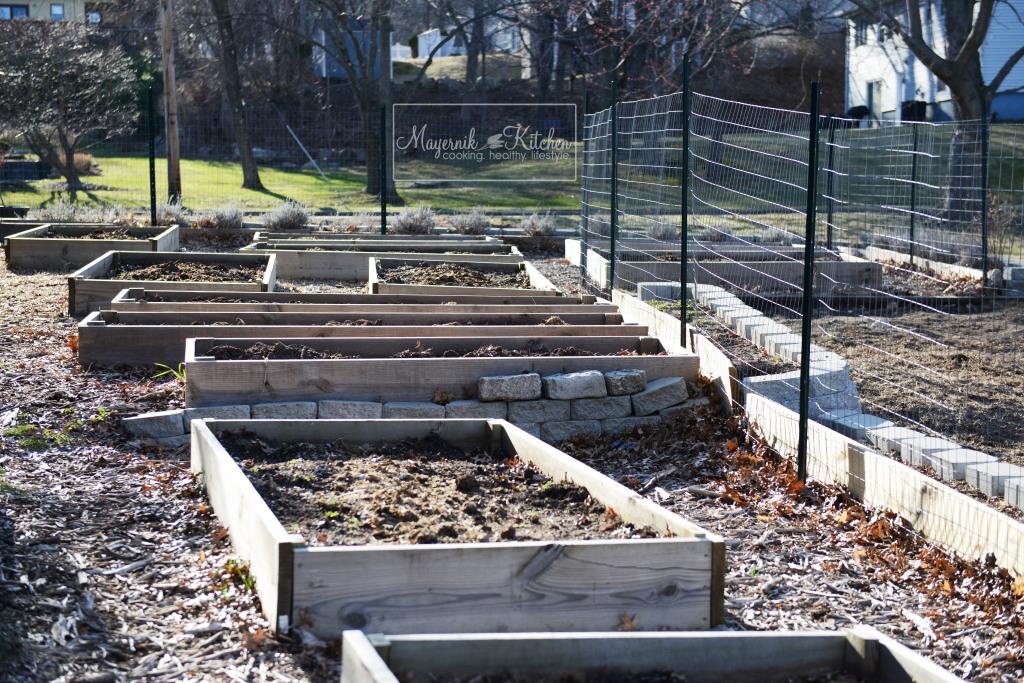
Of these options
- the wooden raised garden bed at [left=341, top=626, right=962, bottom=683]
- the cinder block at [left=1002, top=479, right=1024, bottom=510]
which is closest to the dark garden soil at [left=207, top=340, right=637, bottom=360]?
the cinder block at [left=1002, top=479, right=1024, bottom=510]

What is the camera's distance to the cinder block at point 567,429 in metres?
6.84

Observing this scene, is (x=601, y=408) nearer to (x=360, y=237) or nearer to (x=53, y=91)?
(x=360, y=237)

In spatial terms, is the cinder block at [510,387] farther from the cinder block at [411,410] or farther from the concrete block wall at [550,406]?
the cinder block at [411,410]

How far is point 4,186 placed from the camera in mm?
23391

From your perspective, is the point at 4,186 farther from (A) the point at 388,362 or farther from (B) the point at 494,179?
(A) the point at 388,362

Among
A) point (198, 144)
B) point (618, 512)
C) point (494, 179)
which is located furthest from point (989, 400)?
point (198, 144)

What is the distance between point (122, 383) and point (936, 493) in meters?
5.17

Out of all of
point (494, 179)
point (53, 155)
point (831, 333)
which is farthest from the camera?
point (53, 155)

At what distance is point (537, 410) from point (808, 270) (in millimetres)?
2006

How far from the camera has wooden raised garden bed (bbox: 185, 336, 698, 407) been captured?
6562mm

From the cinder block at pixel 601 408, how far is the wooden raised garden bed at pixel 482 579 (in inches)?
97.0

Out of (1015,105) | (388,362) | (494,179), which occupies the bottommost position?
(388,362)

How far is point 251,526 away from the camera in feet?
13.3

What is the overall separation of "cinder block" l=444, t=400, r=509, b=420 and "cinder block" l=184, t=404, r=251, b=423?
4.07 feet
